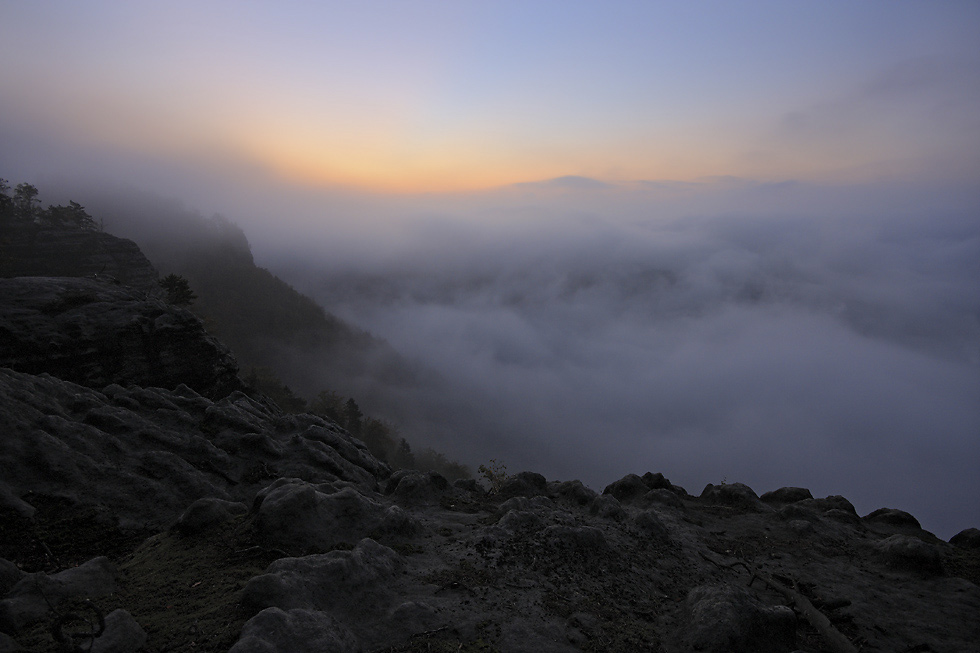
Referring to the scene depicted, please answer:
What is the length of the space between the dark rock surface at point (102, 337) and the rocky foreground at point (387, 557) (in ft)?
49.7

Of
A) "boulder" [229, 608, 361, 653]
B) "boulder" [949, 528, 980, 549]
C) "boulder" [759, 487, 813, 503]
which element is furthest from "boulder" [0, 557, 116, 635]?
"boulder" [949, 528, 980, 549]

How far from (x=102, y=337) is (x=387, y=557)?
113ft

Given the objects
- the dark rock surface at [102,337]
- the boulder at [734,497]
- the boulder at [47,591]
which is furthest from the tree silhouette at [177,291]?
the boulder at [734,497]

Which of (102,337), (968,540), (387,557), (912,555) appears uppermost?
(968,540)

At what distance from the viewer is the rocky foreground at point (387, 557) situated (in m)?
8.84

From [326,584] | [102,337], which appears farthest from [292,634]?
[102,337]

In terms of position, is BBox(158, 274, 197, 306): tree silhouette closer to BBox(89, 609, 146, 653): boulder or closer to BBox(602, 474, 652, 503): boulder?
BBox(602, 474, 652, 503): boulder

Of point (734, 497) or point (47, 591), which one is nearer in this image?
point (47, 591)

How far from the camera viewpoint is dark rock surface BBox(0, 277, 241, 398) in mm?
30438

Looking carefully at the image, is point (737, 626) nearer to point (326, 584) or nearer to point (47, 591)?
point (326, 584)

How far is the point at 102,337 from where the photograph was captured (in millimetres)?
33938

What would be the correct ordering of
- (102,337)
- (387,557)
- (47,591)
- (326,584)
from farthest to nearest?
(102,337), (387,557), (326,584), (47,591)

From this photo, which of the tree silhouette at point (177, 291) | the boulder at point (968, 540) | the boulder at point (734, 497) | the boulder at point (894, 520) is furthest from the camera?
A: the tree silhouette at point (177, 291)

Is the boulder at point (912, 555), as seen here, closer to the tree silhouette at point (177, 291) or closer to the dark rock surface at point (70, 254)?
the tree silhouette at point (177, 291)
